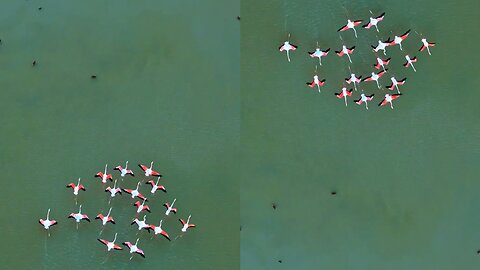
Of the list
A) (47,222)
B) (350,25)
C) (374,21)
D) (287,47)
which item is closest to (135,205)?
(47,222)

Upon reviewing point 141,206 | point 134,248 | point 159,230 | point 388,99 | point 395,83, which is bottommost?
point 134,248

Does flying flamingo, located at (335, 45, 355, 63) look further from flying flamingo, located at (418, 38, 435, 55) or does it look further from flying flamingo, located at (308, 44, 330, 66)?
flying flamingo, located at (418, 38, 435, 55)

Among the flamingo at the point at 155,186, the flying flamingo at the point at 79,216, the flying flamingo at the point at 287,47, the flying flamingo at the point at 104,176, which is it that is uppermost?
the flying flamingo at the point at 287,47

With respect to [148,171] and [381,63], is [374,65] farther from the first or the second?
[148,171]

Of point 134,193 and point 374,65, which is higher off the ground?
point 374,65

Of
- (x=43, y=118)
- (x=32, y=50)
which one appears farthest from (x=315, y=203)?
(x=32, y=50)

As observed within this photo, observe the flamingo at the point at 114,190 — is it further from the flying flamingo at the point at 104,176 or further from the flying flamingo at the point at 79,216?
the flying flamingo at the point at 79,216

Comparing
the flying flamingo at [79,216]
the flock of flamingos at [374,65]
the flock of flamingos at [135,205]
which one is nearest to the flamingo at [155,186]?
the flock of flamingos at [135,205]
